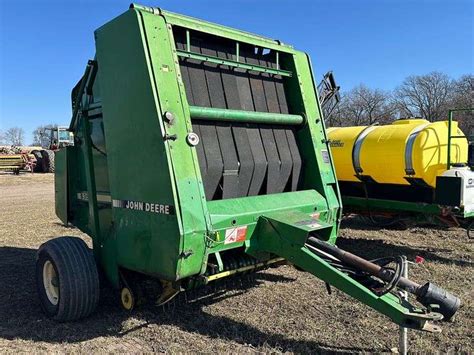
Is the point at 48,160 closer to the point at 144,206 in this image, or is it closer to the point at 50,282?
the point at 50,282

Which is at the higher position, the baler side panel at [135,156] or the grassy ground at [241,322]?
the baler side panel at [135,156]

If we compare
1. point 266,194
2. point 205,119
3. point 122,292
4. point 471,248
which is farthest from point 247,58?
point 471,248

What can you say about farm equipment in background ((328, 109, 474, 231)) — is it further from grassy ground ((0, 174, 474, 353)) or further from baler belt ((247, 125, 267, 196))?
baler belt ((247, 125, 267, 196))

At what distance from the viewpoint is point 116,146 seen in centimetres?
369

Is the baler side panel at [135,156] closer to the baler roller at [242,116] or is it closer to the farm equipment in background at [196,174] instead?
the farm equipment in background at [196,174]

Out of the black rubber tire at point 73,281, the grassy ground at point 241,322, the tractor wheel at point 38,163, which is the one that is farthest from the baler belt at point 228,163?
the tractor wheel at point 38,163

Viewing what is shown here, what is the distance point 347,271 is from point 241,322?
1.02 m

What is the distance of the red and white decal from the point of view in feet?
11.4

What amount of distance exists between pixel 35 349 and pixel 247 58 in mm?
3023

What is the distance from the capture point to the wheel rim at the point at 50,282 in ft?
13.3

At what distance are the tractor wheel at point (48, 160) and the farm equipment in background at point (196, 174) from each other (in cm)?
Answer: 2133

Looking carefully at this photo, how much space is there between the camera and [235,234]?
3.53 m

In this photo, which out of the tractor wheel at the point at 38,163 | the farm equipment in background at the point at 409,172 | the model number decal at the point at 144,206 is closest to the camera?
the model number decal at the point at 144,206

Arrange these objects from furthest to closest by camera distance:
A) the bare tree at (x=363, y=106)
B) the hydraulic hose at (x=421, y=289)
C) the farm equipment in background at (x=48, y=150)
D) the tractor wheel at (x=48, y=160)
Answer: the bare tree at (x=363, y=106) → the tractor wheel at (x=48, y=160) → the farm equipment in background at (x=48, y=150) → the hydraulic hose at (x=421, y=289)
